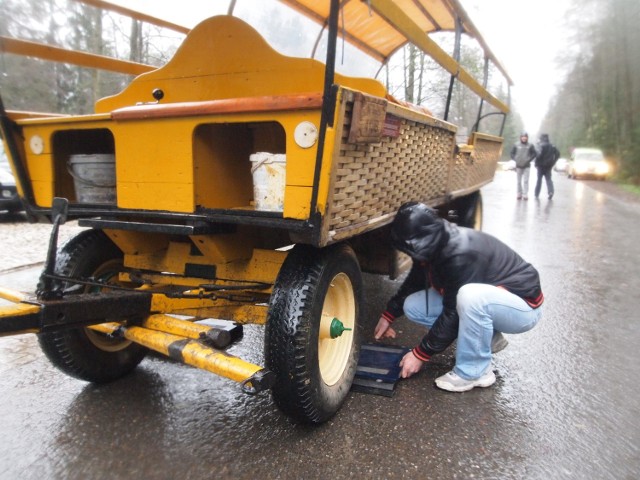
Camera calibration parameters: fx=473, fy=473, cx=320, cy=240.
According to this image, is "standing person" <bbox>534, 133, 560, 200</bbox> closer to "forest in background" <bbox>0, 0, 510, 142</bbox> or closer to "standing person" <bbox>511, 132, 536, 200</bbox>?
"standing person" <bbox>511, 132, 536, 200</bbox>

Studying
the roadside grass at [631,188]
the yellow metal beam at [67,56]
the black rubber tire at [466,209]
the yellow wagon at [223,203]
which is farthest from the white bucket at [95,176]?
the roadside grass at [631,188]

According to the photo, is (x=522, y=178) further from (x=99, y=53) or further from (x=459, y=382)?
(x=99, y=53)

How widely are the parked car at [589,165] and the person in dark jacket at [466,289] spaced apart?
2674cm

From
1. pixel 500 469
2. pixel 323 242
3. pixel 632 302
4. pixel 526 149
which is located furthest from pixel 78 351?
pixel 526 149

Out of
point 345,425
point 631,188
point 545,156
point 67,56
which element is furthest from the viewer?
point 631,188

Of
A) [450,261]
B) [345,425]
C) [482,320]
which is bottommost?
[345,425]

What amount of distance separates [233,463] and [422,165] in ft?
7.44

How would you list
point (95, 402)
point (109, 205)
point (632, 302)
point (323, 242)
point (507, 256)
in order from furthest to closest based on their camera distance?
point (632, 302) < point (507, 256) < point (95, 402) < point (109, 205) < point (323, 242)

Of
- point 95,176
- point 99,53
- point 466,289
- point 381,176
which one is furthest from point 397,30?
point 99,53

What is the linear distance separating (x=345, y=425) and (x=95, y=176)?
1.94 m

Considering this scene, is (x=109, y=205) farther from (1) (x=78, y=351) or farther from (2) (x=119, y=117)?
(1) (x=78, y=351)

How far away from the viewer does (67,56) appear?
11.0 feet

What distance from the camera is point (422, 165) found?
3.38 meters

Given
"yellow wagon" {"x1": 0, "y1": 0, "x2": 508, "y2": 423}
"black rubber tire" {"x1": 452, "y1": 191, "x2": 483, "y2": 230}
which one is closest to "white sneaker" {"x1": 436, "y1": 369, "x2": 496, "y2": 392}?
"yellow wagon" {"x1": 0, "y1": 0, "x2": 508, "y2": 423}
